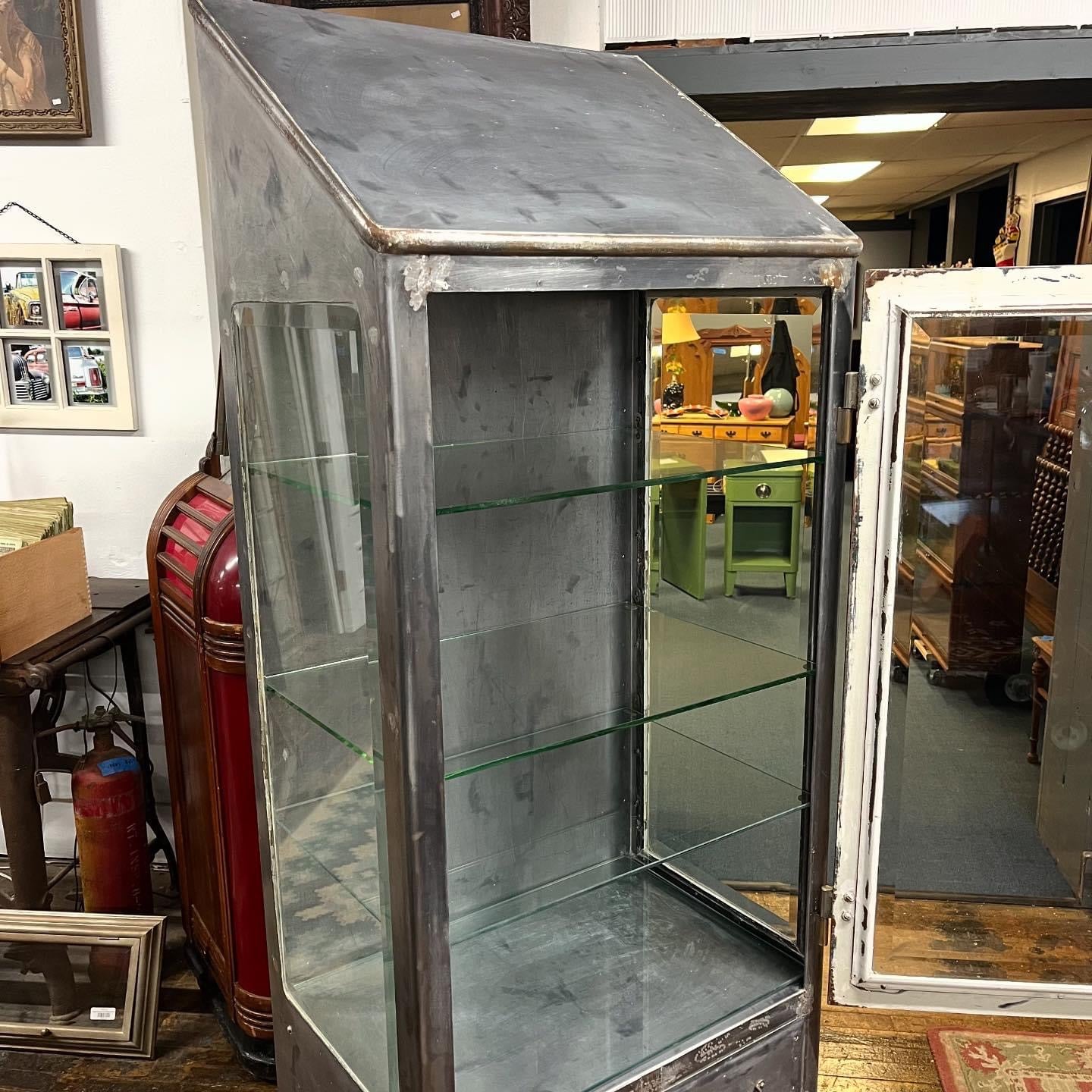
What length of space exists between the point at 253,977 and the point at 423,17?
2.02 metres

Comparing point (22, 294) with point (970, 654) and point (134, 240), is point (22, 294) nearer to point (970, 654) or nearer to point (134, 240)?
point (134, 240)

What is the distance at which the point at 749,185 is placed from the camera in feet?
4.81

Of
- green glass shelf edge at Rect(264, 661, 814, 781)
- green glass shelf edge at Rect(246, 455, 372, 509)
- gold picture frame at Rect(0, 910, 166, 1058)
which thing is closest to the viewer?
green glass shelf edge at Rect(246, 455, 372, 509)

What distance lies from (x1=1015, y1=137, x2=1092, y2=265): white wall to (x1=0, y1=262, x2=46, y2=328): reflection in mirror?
5.15 metres

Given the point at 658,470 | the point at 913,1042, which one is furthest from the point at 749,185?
the point at 913,1042

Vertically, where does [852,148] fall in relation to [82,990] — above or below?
above

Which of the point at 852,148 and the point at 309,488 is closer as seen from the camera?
the point at 309,488

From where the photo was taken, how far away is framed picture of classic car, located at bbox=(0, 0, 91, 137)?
7.75 ft

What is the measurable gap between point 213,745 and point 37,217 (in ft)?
4.48

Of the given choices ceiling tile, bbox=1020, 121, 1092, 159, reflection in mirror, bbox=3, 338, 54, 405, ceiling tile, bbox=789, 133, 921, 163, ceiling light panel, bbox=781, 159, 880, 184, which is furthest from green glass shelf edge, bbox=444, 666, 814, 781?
ceiling light panel, bbox=781, 159, 880, 184

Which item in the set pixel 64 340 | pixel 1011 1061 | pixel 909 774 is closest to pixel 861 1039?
pixel 1011 1061

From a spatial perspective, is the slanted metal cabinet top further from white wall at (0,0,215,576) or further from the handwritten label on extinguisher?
the handwritten label on extinguisher

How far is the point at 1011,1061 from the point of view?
7.45 ft

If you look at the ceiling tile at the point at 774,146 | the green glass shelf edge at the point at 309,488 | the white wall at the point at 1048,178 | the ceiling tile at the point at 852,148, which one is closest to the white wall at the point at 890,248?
the white wall at the point at 1048,178
